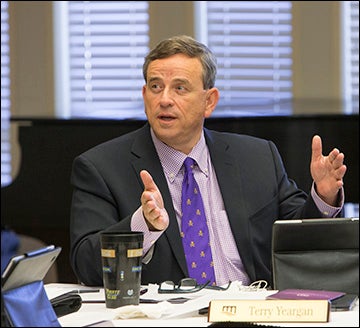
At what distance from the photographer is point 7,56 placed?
7.82 meters

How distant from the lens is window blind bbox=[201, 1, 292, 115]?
7586mm

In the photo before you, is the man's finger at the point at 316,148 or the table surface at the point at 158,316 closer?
the table surface at the point at 158,316

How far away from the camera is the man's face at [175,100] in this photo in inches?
129

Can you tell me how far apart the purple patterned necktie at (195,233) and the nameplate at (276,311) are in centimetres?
85

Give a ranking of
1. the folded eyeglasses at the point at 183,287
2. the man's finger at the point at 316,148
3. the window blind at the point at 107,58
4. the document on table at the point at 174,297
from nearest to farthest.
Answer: the document on table at the point at 174,297 → the folded eyeglasses at the point at 183,287 → the man's finger at the point at 316,148 → the window blind at the point at 107,58

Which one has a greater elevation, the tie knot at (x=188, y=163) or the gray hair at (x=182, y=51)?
the gray hair at (x=182, y=51)

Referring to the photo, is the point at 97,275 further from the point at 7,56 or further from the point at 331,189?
the point at 7,56

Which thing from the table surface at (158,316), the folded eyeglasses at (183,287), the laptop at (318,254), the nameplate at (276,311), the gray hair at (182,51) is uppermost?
the gray hair at (182,51)

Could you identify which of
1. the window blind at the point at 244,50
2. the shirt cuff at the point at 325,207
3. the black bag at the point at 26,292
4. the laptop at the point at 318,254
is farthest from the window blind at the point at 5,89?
the black bag at the point at 26,292

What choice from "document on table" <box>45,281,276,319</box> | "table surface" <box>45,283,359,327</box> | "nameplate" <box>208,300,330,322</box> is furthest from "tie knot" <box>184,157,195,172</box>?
"nameplate" <box>208,300,330,322</box>

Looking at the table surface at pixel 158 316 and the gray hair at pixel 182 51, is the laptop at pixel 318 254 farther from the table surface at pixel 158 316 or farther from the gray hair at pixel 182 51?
the gray hair at pixel 182 51

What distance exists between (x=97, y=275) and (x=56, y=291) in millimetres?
149

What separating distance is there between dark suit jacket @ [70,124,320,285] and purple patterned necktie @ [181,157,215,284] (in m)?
0.04

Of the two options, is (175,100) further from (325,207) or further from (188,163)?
(325,207)
